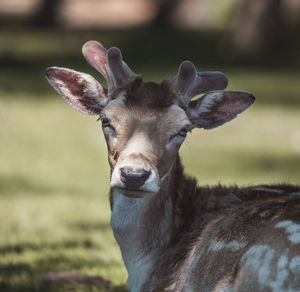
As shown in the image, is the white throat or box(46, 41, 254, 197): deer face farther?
the white throat

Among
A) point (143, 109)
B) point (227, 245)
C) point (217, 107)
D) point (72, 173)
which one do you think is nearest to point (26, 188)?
point (72, 173)

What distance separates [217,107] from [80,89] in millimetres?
1044

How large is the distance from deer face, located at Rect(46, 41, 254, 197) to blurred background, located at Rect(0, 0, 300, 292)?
1.85 ft

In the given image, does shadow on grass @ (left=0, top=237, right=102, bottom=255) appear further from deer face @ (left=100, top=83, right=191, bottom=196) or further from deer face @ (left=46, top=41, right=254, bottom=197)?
deer face @ (left=100, top=83, right=191, bottom=196)

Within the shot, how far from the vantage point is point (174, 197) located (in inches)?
213

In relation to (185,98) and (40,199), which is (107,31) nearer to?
(40,199)

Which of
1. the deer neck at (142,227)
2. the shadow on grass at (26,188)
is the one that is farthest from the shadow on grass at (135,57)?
the deer neck at (142,227)

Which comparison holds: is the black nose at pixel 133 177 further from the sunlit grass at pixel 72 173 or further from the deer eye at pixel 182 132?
the sunlit grass at pixel 72 173

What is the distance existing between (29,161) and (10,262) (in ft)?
14.7

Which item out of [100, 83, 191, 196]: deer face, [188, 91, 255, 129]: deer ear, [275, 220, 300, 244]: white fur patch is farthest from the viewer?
[188, 91, 255, 129]: deer ear

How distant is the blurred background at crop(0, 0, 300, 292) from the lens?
283 inches

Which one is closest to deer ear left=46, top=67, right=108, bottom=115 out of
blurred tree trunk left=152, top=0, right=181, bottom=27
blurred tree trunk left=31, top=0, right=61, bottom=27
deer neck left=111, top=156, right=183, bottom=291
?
deer neck left=111, top=156, right=183, bottom=291

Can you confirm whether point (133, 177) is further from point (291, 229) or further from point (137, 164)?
point (291, 229)

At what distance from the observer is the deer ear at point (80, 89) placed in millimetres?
5496
